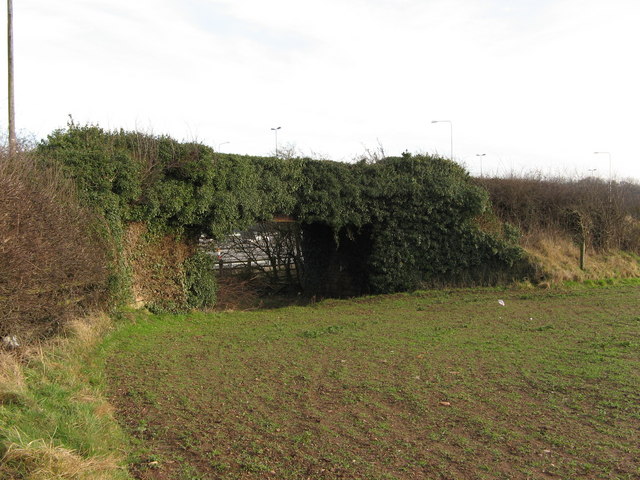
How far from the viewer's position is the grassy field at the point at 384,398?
519cm

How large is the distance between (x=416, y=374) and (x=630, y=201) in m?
22.4

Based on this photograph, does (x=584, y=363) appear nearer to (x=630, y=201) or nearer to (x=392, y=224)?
(x=392, y=224)

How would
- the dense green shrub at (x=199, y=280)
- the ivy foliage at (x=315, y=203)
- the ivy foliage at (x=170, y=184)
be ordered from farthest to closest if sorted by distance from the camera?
1. the dense green shrub at (x=199, y=280)
2. the ivy foliage at (x=315, y=203)
3. the ivy foliage at (x=170, y=184)

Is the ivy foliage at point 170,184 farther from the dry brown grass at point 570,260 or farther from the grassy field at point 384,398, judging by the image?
the dry brown grass at point 570,260

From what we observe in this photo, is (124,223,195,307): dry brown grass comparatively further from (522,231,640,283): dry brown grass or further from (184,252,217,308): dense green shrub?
(522,231,640,283): dry brown grass

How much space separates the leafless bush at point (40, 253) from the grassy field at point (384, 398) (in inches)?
47.0

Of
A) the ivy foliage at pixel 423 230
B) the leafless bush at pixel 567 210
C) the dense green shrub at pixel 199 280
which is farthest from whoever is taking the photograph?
the leafless bush at pixel 567 210

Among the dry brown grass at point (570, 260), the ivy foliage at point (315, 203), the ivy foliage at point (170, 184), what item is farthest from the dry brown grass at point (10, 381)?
the dry brown grass at point (570, 260)

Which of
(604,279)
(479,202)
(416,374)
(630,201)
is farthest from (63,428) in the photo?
(630,201)

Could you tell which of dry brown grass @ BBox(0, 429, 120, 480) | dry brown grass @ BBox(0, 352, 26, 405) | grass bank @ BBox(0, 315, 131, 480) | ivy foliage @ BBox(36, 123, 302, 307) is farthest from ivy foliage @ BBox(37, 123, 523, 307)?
dry brown grass @ BBox(0, 429, 120, 480)

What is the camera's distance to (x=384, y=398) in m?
7.14

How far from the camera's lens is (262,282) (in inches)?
982

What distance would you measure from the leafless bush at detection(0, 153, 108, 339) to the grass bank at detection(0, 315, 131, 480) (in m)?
0.62

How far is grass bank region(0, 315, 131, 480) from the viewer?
4.19m
